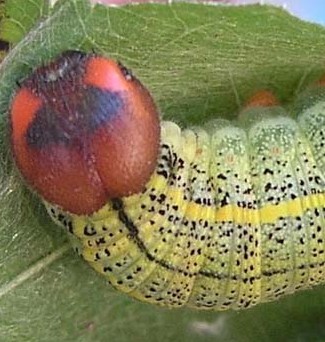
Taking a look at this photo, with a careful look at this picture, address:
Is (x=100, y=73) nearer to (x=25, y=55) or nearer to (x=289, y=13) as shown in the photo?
(x=25, y=55)

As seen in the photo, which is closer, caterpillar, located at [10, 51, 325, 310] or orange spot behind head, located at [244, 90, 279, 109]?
caterpillar, located at [10, 51, 325, 310]

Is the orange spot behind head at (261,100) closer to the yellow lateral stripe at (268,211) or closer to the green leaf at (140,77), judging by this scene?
the green leaf at (140,77)

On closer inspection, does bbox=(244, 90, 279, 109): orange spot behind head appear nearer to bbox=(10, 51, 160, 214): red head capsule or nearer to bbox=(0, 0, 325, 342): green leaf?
bbox=(0, 0, 325, 342): green leaf

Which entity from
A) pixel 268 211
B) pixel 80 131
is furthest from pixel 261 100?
pixel 80 131

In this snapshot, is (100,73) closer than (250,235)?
Yes

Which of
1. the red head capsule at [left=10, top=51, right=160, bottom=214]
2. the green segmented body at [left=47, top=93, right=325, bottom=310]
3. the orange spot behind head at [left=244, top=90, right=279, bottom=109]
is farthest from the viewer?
the orange spot behind head at [left=244, top=90, right=279, bottom=109]

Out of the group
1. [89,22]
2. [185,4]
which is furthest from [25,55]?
[185,4]

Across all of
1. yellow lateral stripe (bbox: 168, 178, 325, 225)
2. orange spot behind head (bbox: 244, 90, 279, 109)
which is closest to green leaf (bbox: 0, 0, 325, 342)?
orange spot behind head (bbox: 244, 90, 279, 109)
